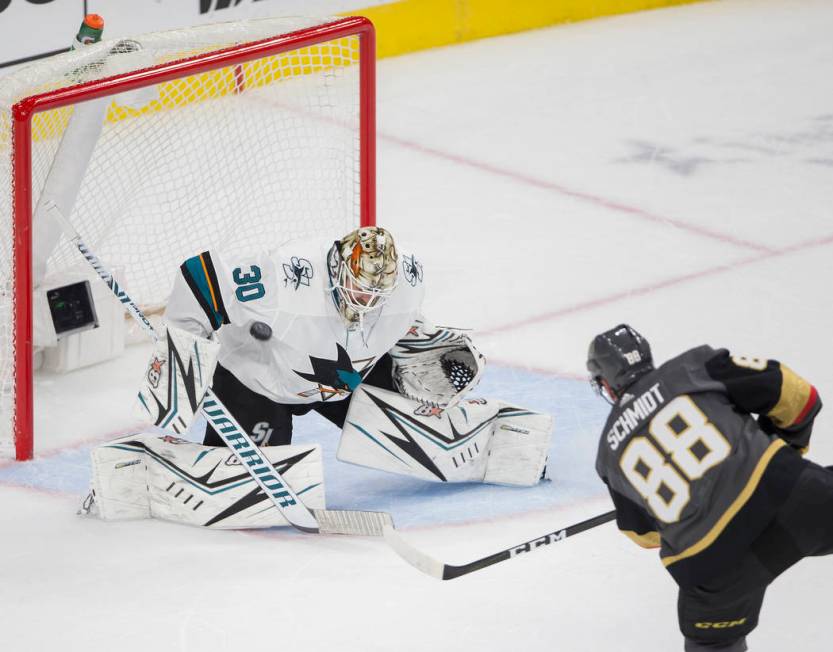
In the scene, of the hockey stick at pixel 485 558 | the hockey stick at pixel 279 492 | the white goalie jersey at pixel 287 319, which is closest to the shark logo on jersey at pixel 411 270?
the white goalie jersey at pixel 287 319

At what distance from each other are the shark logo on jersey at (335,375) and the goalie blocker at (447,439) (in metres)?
0.09

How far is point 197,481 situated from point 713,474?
1.40 metres

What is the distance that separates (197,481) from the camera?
12.0 ft

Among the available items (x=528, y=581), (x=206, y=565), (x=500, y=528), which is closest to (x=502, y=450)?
(x=500, y=528)

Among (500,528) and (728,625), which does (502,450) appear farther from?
Answer: (728,625)

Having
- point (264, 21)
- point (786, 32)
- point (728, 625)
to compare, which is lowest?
point (786, 32)

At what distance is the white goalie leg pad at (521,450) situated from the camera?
3904 millimetres

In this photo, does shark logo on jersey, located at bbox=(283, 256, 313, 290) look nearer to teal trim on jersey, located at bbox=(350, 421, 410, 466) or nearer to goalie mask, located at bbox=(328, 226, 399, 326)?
goalie mask, located at bbox=(328, 226, 399, 326)

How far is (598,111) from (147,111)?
2.85 m

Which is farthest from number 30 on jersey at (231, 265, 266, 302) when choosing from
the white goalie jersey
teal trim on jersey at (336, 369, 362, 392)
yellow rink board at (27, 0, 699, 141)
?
yellow rink board at (27, 0, 699, 141)

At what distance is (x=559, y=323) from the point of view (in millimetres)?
4926

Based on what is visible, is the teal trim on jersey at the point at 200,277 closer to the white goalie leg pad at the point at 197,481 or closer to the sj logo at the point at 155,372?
the sj logo at the point at 155,372

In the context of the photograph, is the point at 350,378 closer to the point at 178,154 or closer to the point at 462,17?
the point at 178,154

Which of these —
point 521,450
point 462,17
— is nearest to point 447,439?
point 521,450
